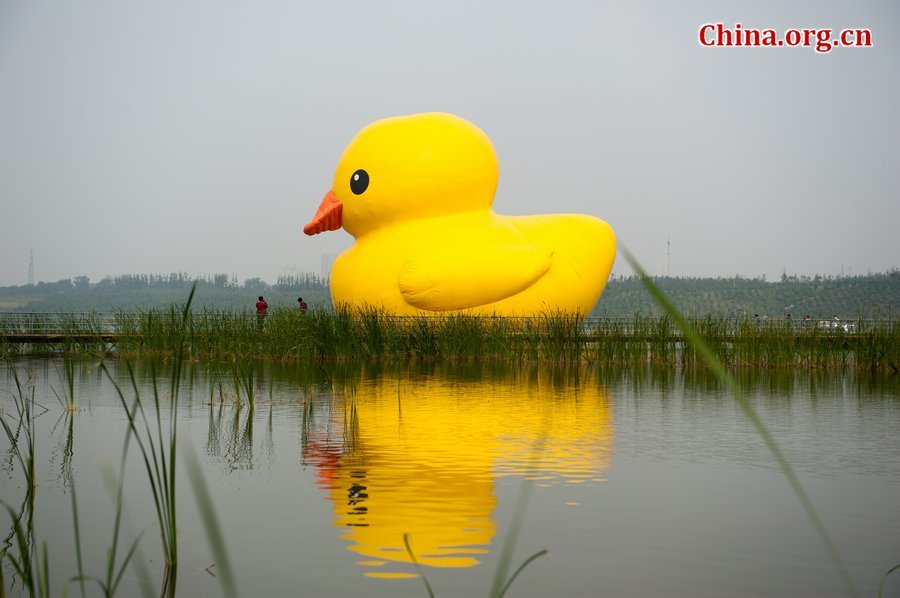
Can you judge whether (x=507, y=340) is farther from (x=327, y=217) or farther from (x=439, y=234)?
(x=327, y=217)

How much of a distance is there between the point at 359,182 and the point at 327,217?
78 cm

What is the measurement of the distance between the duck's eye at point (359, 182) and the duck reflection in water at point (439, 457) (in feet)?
20.3

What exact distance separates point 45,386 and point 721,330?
7.85m

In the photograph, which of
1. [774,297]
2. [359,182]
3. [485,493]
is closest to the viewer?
[485,493]

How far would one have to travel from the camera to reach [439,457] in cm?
518

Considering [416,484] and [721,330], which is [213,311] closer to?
[721,330]

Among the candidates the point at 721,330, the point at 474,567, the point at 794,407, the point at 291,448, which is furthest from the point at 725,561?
the point at 721,330

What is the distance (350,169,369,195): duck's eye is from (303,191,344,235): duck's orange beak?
0.41m

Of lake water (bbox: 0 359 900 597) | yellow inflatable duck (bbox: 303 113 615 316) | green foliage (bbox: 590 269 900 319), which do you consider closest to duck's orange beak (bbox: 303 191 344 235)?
yellow inflatable duck (bbox: 303 113 615 316)

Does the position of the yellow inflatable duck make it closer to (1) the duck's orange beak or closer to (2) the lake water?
(1) the duck's orange beak

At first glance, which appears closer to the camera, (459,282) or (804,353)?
(804,353)

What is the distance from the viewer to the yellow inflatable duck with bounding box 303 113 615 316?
14.2 metres

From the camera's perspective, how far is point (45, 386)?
935cm

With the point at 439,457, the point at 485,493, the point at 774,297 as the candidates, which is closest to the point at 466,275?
the point at 439,457
